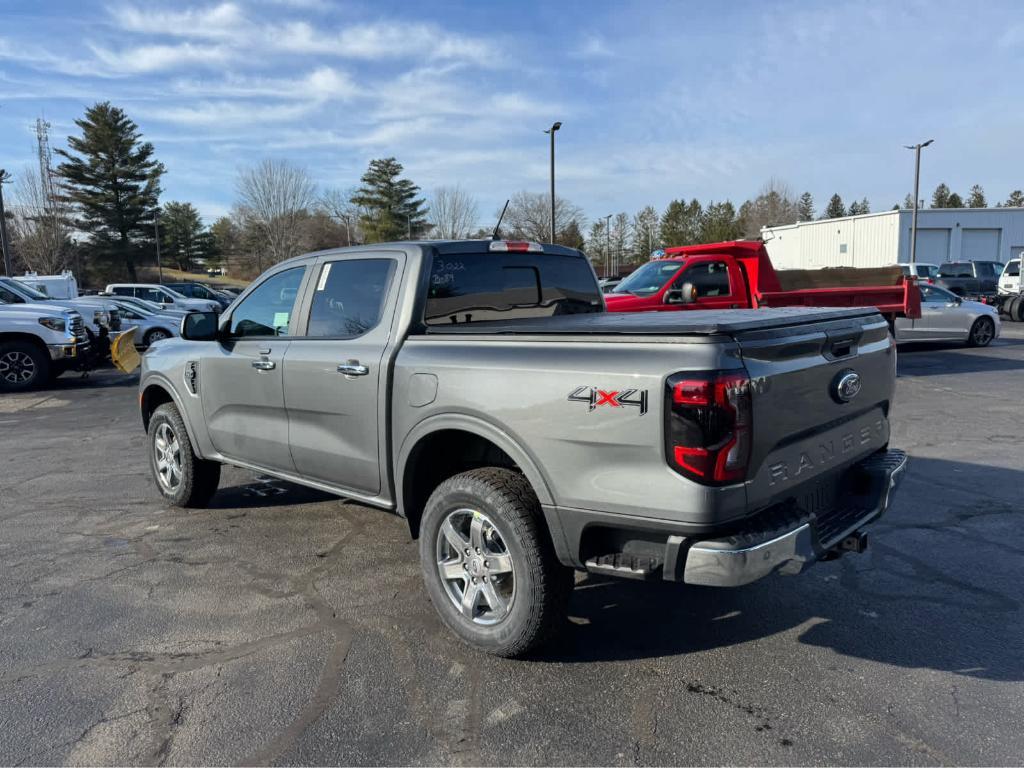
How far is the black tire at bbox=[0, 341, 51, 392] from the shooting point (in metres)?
12.7

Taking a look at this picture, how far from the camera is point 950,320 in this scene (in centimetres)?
1588

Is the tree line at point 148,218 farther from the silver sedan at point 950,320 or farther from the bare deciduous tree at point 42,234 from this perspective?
the silver sedan at point 950,320

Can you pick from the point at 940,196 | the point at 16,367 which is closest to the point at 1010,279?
the point at 16,367

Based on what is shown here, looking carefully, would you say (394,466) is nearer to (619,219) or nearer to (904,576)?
(904,576)

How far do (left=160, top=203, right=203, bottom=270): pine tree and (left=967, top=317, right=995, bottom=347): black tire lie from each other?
7406 cm

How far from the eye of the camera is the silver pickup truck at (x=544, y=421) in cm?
268

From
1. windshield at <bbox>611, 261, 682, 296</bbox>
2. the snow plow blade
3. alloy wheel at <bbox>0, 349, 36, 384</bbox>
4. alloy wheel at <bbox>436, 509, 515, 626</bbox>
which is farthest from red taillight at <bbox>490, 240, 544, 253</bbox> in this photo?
alloy wheel at <bbox>0, 349, 36, 384</bbox>

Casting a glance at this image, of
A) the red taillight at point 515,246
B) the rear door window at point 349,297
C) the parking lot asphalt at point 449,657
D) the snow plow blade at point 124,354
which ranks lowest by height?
the parking lot asphalt at point 449,657

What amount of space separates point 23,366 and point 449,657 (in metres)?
12.6

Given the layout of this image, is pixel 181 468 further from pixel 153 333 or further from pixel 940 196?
pixel 940 196

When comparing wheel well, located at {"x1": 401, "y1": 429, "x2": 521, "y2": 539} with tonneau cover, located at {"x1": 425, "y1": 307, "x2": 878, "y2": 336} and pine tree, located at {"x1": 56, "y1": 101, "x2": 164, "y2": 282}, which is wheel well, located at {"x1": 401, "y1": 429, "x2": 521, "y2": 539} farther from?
pine tree, located at {"x1": 56, "y1": 101, "x2": 164, "y2": 282}

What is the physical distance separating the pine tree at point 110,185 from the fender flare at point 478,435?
6372cm

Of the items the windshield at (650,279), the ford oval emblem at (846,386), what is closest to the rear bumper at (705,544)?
the ford oval emblem at (846,386)

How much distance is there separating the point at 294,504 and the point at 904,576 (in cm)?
419
